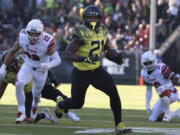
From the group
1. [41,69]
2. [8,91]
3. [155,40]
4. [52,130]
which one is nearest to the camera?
[52,130]

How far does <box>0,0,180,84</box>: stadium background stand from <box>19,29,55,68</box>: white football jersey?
12.3m

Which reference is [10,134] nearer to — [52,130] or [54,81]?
[52,130]

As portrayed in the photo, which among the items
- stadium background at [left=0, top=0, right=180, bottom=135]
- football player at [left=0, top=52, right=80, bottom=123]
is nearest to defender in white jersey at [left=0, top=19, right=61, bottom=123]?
football player at [left=0, top=52, right=80, bottom=123]

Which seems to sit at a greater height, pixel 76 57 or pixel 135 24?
pixel 76 57

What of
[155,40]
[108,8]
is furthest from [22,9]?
[155,40]

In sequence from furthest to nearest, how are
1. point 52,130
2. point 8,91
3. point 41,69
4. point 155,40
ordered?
point 155,40 < point 8,91 < point 41,69 < point 52,130

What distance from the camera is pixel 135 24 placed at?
2442cm

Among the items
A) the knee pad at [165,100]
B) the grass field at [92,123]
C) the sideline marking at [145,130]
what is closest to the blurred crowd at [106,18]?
the grass field at [92,123]

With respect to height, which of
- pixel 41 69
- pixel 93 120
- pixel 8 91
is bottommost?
pixel 8 91

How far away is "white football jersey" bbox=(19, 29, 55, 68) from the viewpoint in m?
10.5

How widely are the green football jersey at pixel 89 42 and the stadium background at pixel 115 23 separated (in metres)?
13.5

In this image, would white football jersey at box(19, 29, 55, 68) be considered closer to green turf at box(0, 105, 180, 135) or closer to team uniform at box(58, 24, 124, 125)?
green turf at box(0, 105, 180, 135)

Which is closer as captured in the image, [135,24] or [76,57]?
[76,57]

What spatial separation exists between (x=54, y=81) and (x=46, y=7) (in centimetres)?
1442
